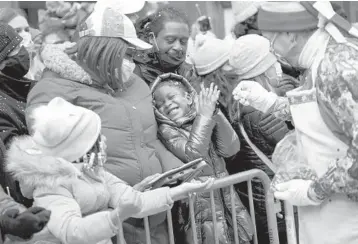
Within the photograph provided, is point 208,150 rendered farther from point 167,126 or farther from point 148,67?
point 148,67

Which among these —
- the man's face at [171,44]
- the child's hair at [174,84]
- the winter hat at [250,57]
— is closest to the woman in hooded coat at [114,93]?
the child's hair at [174,84]

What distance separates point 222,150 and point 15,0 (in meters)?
4.99

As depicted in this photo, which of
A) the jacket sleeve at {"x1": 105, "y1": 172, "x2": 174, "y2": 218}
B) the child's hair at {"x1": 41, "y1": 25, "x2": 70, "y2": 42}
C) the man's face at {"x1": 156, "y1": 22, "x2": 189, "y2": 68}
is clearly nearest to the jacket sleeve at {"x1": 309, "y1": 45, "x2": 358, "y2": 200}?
the jacket sleeve at {"x1": 105, "y1": 172, "x2": 174, "y2": 218}

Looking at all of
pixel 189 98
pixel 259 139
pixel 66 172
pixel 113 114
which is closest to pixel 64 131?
pixel 66 172

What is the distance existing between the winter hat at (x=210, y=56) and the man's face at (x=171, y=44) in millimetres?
445

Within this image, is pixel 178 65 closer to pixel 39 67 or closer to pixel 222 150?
pixel 222 150

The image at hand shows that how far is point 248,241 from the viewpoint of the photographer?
16.8 feet

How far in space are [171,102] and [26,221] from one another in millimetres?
1772

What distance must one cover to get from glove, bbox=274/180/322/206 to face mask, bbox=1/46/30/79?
1744 mm

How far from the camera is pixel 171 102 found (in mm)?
5062

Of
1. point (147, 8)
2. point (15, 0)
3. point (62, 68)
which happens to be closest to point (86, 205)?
point (62, 68)

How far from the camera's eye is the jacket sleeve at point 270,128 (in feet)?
18.5

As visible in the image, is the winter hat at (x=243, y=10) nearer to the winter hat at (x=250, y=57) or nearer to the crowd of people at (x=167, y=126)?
the crowd of people at (x=167, y=126)

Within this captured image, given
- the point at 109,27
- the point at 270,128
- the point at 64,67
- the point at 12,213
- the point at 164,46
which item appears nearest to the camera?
the point at 12,213
